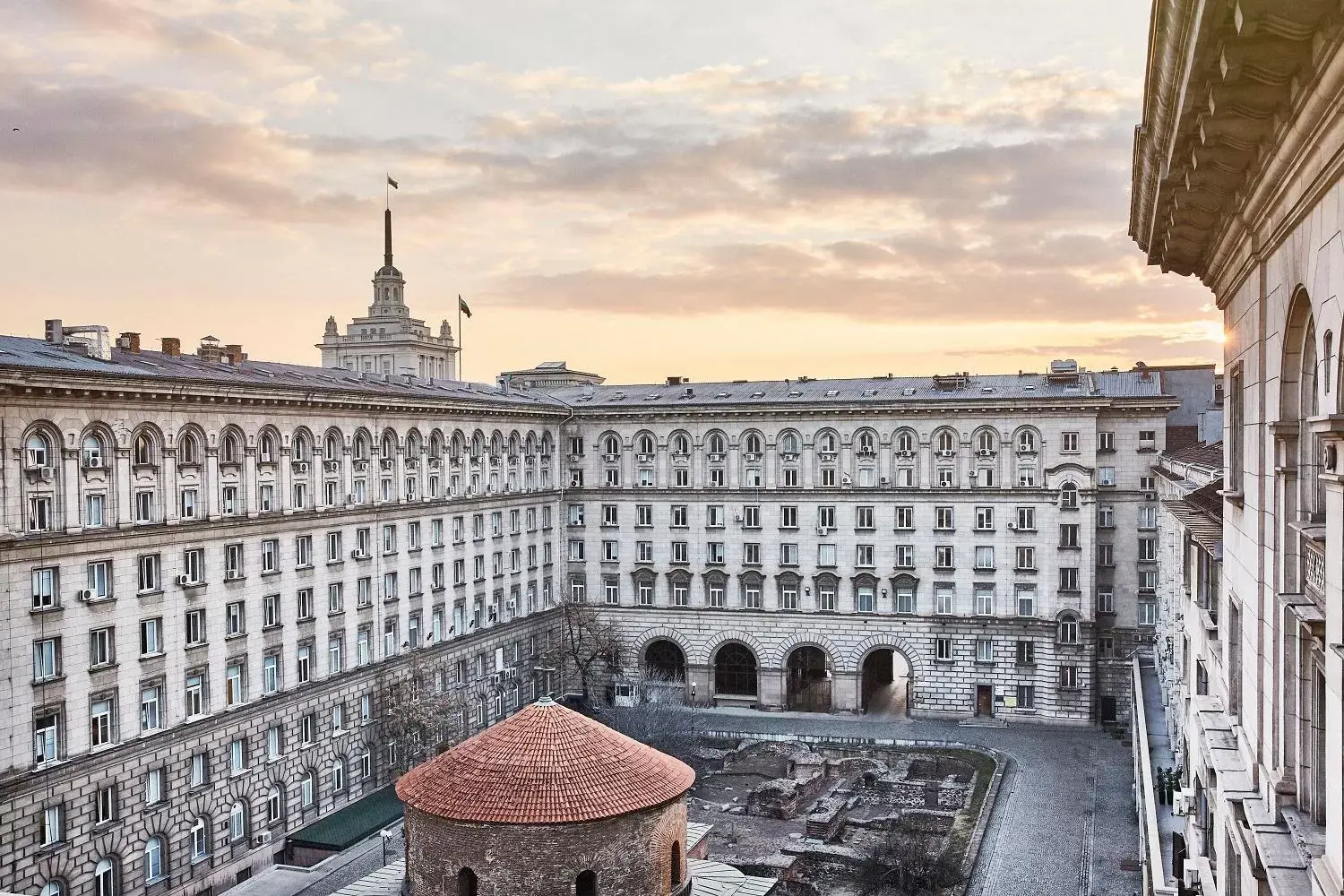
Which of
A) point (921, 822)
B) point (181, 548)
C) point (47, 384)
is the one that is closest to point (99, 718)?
point (181, 548)

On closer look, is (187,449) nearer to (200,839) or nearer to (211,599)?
(211,599)

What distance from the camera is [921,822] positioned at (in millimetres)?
59594

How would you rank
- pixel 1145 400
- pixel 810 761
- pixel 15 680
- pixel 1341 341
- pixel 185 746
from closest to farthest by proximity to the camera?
pixel 1341 341 → pixel 15 680 → pixel 185 746 → pixel 810 761 → pixel 1145 400

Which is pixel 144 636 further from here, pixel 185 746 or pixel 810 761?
pixel 810 761

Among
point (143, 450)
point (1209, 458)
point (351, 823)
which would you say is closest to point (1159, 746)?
point (1209, 458)

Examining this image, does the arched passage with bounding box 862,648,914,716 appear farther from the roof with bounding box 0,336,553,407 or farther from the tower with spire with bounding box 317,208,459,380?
the tower with spire with bounding box 317,208,459,380

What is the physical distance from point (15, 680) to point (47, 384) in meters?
11.3

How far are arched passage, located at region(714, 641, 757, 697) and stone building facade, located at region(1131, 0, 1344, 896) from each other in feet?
215

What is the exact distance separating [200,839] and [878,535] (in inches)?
1863

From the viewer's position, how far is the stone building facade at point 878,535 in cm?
7850

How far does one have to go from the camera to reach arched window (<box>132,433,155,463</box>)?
50463 mm

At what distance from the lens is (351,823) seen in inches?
2324

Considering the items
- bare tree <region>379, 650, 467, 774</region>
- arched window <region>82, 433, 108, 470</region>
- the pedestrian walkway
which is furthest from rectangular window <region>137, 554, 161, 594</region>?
the pedestrian walkway

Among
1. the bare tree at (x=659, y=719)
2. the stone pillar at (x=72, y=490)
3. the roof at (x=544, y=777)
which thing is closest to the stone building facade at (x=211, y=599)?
the stone pillar at (x=72, y=490)
